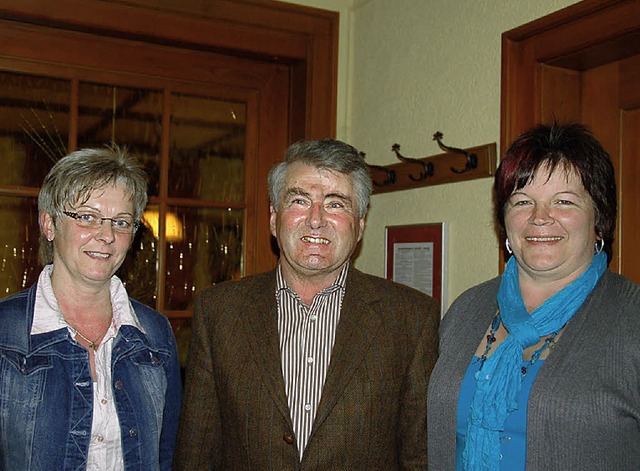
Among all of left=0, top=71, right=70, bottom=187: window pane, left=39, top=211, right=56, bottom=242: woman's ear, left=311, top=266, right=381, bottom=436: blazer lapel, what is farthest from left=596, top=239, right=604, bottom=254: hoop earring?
left=0, top=71, right=70, bottom=187: window pane

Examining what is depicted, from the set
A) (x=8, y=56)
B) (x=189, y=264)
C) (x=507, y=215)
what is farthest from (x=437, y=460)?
(x=8, y=56)

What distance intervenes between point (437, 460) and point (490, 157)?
0.93 m

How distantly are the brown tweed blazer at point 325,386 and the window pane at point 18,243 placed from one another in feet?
3.14

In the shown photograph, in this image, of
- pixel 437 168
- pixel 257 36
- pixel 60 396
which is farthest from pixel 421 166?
pixel 60 396

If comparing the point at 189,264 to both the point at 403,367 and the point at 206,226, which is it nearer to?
the point at 206,226

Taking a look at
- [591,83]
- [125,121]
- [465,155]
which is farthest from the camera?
[125,121]

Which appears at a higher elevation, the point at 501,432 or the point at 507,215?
the point at 507,215

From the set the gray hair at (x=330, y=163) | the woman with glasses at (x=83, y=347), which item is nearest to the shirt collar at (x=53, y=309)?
the woman with glasses at (x=83, y=347)

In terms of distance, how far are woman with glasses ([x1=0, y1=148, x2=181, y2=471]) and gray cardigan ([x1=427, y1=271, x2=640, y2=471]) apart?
39.0 inches

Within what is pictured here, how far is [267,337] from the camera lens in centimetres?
183

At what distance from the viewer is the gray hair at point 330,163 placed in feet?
6.24

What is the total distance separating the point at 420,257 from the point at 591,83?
0.81 metres

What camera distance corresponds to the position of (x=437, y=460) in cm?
177

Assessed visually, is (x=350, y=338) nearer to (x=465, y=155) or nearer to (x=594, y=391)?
(x=594, y=391)
